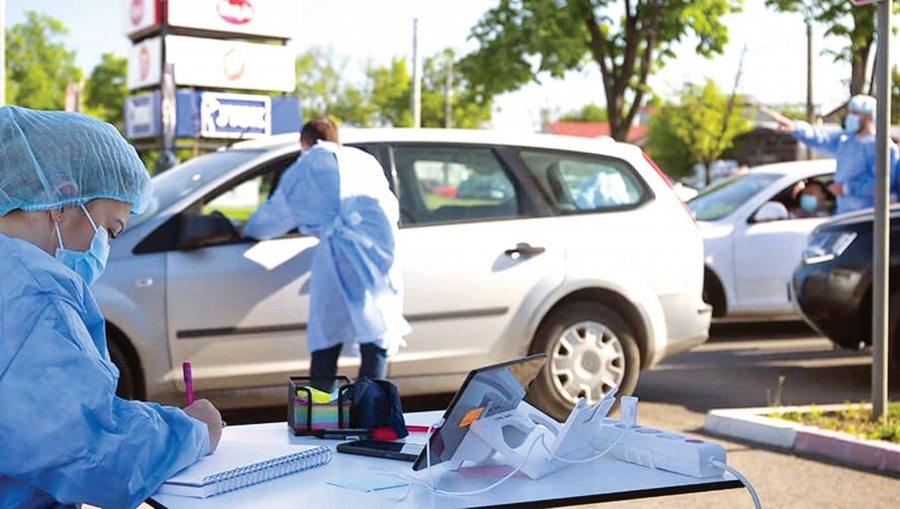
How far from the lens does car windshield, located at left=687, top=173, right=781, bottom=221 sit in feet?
37.5

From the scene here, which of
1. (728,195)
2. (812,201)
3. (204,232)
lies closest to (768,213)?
(812,201)

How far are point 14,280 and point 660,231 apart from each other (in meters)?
5.85

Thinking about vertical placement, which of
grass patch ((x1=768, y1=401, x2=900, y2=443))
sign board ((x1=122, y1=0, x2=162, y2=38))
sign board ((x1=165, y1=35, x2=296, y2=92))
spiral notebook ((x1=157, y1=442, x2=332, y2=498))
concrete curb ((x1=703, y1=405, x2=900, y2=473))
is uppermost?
sign board ((x1=122, y1=0, x2=162, y2=38))

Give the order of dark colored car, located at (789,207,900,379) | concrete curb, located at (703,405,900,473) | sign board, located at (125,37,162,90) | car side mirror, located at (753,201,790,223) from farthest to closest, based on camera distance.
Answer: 1. sign board, located at (125,37,162,90)
2. car side mirror, located at (753,201,790,223)
3. dark colored car, located at (789,207,900,379)
4. concrete curb, located at (703,405,900,473)

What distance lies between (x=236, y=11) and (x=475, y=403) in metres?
19.6

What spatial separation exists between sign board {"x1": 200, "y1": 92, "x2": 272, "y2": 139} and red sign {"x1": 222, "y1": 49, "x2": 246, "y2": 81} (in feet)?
3.56

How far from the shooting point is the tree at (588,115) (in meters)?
148

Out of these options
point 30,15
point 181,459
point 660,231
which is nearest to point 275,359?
point 660,231

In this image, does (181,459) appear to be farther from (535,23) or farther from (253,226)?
(535,23)

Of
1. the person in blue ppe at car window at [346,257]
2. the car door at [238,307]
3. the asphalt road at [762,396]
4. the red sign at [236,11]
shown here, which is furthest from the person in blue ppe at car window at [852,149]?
the red sign at [236,11]

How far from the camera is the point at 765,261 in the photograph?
11.1m

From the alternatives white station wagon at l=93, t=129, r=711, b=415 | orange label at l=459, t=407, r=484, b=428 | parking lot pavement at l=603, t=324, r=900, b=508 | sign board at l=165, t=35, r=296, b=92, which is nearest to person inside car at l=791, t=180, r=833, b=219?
parking lot pavement at l=603, t=324, r=900, b=508

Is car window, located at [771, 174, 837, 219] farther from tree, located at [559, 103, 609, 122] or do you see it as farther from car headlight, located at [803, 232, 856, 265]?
tree, located at [559, 103, 609, 122]

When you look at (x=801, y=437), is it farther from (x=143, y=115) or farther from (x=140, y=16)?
(x=143, y=115)
